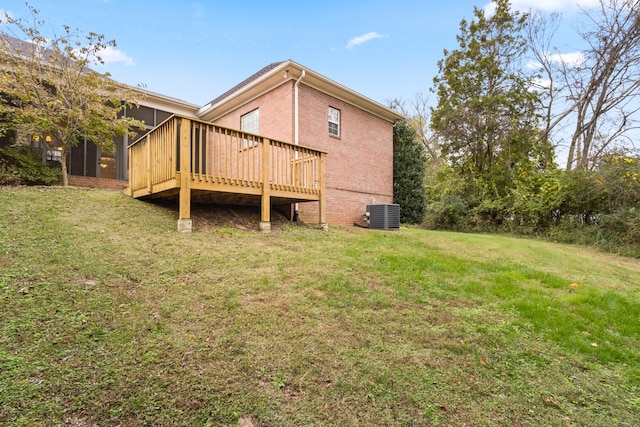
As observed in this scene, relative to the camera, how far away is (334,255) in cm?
509

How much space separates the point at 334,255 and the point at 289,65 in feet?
18.9

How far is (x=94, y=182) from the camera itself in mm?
10242

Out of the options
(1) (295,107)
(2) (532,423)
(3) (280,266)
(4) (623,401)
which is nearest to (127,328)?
(3) (280,266)

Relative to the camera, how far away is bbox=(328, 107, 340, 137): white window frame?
1009cm

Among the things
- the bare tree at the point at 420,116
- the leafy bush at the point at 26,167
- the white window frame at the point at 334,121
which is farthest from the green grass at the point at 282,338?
the bare tree at the point at 420,116

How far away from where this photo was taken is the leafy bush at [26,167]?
27.1 feet

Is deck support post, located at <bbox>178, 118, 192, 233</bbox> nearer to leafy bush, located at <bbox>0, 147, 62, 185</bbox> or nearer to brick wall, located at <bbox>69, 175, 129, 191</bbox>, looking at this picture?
leafy bush, located at <bbox>0, 147, 62, 185</bbox>

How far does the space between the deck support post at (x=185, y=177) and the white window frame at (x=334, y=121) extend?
5.55 meters

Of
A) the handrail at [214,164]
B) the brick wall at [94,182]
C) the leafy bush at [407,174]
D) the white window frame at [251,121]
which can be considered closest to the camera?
the handrail at [214,164]

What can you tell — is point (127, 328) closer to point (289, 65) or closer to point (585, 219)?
point (289, 65)

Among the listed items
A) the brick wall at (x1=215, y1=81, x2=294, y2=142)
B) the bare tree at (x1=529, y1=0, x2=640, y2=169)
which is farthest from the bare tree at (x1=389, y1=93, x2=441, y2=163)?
the brick wall at (x1=215, y1=81, x2=294, y2=142)

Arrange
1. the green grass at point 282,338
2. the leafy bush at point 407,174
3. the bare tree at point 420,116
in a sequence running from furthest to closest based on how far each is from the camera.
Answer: the bare tree at point 420,116, the leafy bush at point 407,174, the green grass at point 282,338

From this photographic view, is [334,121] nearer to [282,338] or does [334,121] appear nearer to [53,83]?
[53,83]

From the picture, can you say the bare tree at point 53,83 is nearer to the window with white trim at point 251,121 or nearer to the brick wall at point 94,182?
the brick wall at point 94,182
